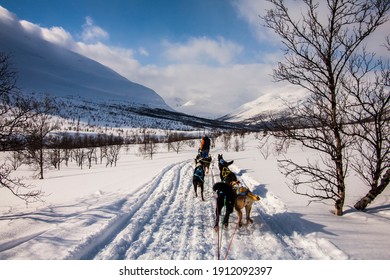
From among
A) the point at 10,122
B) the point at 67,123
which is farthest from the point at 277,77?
the point at 67,123

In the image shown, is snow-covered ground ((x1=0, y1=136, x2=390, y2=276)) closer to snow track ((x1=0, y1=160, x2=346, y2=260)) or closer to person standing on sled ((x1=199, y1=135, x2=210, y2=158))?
snow track ((x1=0, y1=160, x2=346, y2=260))

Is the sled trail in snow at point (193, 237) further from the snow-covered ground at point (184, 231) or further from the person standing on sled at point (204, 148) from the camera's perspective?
the person standing on sled at point (204, 148)

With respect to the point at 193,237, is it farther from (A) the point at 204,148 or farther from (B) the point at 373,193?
(A) the point at 204,148

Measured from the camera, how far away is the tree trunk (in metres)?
5.60

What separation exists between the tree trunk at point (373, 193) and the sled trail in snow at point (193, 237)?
2.02 meters

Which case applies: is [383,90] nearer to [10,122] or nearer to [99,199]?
[99,199]

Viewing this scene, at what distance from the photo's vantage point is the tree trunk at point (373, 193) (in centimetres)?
560

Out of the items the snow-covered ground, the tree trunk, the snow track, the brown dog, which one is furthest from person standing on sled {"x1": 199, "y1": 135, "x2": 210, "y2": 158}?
the tree trunk

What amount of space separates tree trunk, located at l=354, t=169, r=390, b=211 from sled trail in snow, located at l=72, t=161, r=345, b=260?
2019mm

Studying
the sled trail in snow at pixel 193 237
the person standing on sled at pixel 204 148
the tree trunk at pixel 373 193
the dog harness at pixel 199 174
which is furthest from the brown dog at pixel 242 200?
the person standing on sled at pixel 204 148

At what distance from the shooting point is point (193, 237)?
4.77 meters

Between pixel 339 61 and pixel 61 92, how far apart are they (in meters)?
205

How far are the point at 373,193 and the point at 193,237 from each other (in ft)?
15.9
